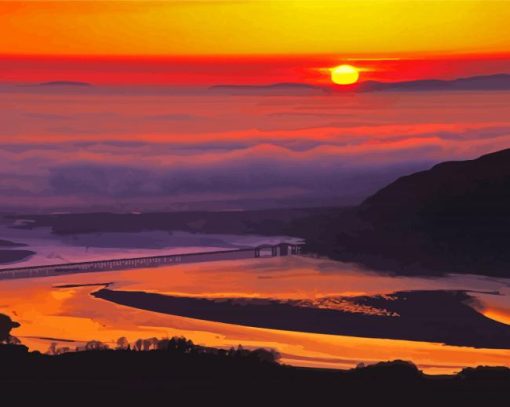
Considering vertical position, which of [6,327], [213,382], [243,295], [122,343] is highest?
[243,295]

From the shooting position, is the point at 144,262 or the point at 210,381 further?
the point at 144,262

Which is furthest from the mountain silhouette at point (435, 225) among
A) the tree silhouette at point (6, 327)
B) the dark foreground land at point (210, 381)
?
the tree silhouette at point (6, 327)

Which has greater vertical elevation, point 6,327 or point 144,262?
point 144,262

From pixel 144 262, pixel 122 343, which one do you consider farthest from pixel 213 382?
pixel 144 262

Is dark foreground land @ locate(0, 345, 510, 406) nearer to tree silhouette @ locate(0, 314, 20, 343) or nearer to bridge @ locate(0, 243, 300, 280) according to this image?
tree silhouette @ locate(0, 314, 20, 343)

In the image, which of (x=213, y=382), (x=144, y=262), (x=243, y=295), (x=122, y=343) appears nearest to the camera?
(x=213, y=382)

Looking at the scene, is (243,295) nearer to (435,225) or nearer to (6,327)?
(6,327)

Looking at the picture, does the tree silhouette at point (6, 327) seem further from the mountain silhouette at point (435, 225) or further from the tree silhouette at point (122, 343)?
the mountain silhouette at point (435, 225)

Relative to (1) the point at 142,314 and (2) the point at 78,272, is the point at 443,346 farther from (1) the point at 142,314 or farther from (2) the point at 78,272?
(2) the point at 78,272
